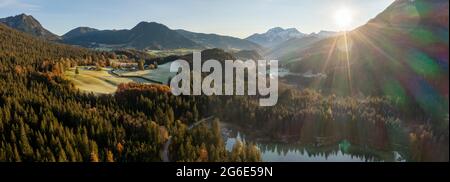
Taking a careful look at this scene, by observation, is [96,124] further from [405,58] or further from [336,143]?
[405,58]

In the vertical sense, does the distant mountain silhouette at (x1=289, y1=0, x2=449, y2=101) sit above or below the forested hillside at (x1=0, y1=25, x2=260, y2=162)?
above

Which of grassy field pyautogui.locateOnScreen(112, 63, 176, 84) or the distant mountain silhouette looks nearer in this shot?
the distant mountain silhouette

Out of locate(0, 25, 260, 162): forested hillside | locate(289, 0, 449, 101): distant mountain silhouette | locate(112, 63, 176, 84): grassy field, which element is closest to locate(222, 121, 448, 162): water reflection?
locate(0, 25, 260, 162): forested hillside

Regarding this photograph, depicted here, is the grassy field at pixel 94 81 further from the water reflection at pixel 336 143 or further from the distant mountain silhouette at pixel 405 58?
the distant mountain silhouette at pixel 405 58

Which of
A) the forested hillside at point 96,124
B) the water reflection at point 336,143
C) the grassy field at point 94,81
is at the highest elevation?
the grassy field at point 94,81

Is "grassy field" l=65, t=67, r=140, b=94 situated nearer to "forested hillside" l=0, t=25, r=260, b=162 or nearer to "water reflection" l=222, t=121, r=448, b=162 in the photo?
"forested hillside" l=0, t=25, r=260, b=162

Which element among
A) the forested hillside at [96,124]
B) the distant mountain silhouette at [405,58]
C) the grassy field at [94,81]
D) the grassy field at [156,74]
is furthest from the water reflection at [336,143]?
the grassy field at [156,74]

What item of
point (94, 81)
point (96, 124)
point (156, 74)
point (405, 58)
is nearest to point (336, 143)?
point (96, 124)
